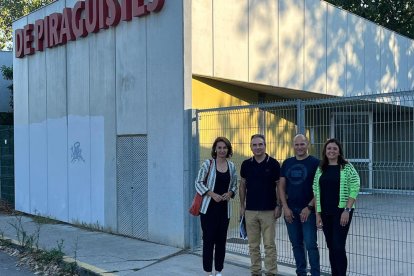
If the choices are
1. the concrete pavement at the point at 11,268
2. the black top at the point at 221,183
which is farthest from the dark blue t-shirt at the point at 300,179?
the concrete pavement at the point at 11,268

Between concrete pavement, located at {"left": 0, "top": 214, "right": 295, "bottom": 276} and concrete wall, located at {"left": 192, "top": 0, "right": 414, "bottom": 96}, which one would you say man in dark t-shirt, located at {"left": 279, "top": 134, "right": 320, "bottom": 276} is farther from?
concrete wall, located at {"left": 192, "top": 0, "right": 414, "bottom": 96}

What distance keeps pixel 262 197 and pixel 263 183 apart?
169mm

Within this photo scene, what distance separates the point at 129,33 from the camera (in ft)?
30.3

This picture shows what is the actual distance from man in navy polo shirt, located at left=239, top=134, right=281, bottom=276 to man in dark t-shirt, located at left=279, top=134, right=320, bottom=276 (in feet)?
0.51

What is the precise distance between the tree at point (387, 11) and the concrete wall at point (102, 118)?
16255 millimetres

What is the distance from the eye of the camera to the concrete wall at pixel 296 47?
8.53 m

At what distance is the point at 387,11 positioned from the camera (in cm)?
2375

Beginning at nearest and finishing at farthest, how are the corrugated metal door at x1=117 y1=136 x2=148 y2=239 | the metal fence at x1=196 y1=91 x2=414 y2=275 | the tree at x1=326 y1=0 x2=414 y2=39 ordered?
the metal fence at x1=196 y1=91 x2=414 y2=275 < the corrugated metal door at x1=117 y1=136 x2=148 y2=239 < the tree at x1=326 y1=0 x2=414 y2=39

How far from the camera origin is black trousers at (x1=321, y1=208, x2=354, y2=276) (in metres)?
5.14

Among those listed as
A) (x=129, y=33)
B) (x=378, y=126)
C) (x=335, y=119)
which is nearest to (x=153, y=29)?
(x=129, y=33)

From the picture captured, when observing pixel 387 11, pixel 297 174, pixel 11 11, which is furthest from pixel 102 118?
pixel 11 11

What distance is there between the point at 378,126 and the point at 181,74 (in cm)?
337

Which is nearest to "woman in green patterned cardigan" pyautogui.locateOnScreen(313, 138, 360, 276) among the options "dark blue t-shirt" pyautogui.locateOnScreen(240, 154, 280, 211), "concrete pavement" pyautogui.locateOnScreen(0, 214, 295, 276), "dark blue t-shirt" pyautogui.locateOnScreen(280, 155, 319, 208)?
"dark blue t-shirt" pyautogui.locateOnScreen(280, 155, 319, 208)

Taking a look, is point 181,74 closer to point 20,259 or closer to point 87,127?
point 87,127
